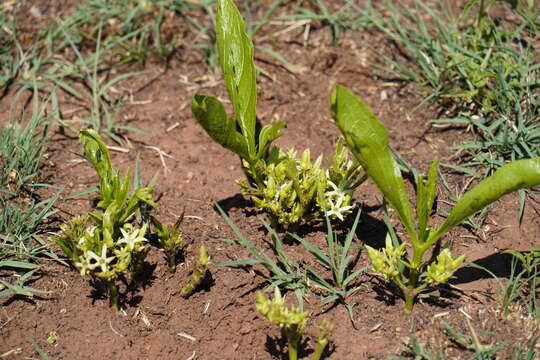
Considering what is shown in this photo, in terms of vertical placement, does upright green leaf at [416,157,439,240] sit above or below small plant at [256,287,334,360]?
above

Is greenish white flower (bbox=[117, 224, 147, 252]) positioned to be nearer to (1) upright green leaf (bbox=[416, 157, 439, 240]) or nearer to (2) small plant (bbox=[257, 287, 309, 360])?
(2) small plant (bbox=[257, 287, 309, 360])

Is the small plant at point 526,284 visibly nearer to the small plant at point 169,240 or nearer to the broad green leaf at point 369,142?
the broad green leaf at point 369,142

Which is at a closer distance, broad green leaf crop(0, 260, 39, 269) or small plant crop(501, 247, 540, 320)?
small plant crop(501, 247, 540, 320)

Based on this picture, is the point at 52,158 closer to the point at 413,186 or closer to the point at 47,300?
the point at 47,300

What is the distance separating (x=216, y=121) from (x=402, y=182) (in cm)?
80

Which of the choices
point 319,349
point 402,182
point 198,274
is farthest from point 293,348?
point 402,182

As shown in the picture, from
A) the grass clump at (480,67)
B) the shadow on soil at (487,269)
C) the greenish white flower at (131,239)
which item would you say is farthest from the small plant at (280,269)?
the grass clump at (480,67)

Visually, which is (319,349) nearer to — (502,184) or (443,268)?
(443,268)

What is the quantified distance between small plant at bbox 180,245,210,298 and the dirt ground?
5 centimetres

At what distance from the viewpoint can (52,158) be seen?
3.37 m

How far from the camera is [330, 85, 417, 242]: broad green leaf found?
2.26 m

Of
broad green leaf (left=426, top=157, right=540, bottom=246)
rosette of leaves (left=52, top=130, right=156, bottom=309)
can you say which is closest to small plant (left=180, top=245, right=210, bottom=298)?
rosette of leaves (left=52, top=130, right=156, bottom=309)

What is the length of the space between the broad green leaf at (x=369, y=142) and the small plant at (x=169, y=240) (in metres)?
A: 0.89

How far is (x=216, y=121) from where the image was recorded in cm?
247
